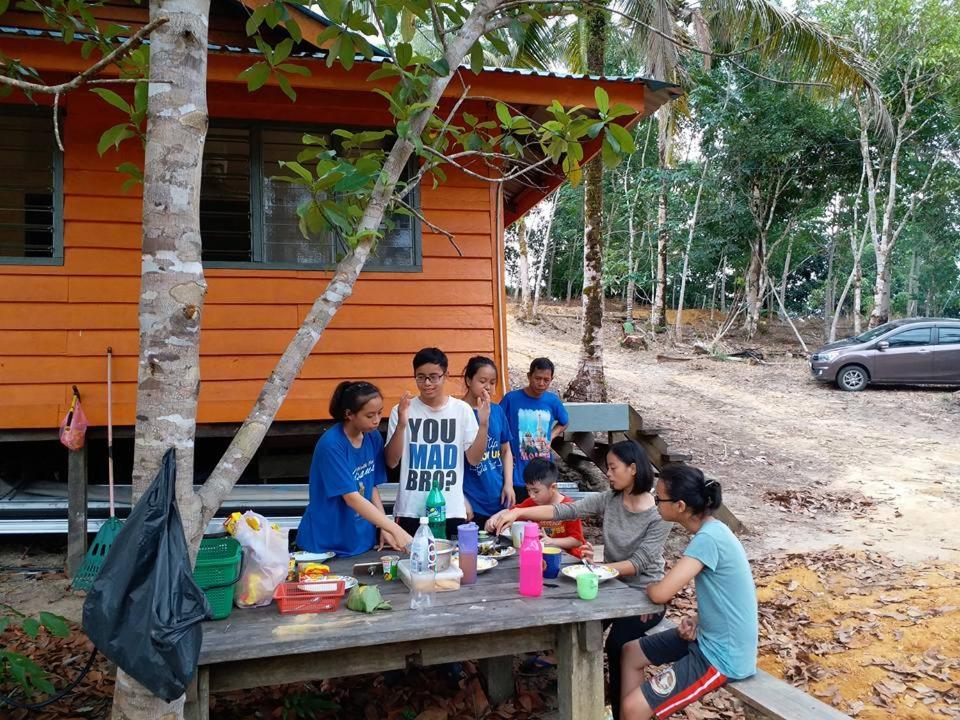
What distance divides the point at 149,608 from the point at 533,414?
3457mm

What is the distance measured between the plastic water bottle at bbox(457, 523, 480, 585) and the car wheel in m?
15.0

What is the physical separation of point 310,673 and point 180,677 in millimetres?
643

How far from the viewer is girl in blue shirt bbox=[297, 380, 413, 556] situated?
130 inches

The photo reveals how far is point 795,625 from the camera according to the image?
16.5 ft

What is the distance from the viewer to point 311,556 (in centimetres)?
336

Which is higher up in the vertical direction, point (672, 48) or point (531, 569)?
point (672, 48)

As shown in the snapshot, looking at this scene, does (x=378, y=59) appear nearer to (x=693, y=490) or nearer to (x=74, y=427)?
(x=74, y=427)

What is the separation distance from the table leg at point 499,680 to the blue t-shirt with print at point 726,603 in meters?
1.30

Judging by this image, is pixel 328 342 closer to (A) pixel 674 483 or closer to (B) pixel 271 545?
(B) pixel 271 545

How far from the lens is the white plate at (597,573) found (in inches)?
125

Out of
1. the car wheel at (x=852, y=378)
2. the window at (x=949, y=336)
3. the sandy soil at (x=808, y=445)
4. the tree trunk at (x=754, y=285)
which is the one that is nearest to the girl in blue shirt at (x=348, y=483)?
the sandy soil at (x=808, y=445)

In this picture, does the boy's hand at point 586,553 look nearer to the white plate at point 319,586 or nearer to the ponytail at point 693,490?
the ponytail at point 693,490

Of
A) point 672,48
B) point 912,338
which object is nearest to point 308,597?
point 672,48

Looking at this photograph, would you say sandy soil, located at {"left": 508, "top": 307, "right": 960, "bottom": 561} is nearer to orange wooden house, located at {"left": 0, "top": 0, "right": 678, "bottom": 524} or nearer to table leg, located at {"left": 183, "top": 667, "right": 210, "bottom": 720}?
orange wooden house, located at {"left": 0, "top": 0, "right": 678, "bottom": 524}
